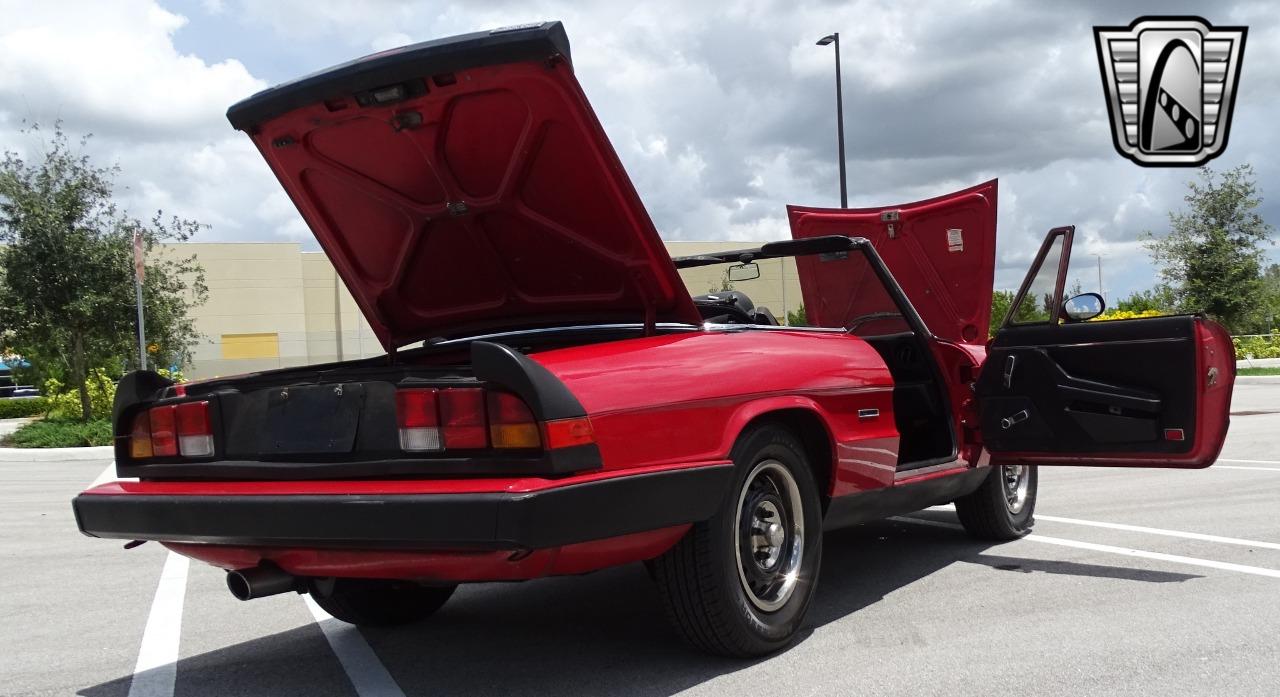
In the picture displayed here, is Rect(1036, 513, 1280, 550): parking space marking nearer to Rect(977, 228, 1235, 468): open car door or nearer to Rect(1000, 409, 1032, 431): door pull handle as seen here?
Rect(977, 228, 1235, 468): open car door

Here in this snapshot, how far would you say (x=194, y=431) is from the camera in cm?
357

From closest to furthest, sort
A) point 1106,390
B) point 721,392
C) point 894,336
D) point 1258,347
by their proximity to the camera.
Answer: point 721,392, point 1106,390, point 894,336, point 1258,347

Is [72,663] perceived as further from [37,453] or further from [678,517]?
[37,453]

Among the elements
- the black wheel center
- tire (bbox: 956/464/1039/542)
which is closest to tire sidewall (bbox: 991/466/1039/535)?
tire (bbox: 956/464/1039/542)

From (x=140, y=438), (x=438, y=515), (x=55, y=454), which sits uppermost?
(x=140, y=438)

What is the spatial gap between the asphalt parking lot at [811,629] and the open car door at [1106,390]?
23.2 inches

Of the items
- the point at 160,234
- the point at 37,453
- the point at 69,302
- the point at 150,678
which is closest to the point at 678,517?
the point at 150,678

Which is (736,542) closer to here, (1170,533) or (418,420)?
(418,420)

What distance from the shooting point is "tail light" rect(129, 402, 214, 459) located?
11.7 ft

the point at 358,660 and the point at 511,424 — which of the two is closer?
the point at 511,424

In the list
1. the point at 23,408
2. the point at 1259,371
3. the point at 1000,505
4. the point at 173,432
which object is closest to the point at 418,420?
the point at 173,432

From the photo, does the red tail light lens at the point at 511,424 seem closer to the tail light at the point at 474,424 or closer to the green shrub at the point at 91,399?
the tail light at the point at 474,424

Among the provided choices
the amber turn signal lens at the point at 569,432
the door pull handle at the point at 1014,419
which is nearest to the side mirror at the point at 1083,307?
the door pull handle at the point at 1014,419

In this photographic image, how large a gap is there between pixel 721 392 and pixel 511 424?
0.81 metres
